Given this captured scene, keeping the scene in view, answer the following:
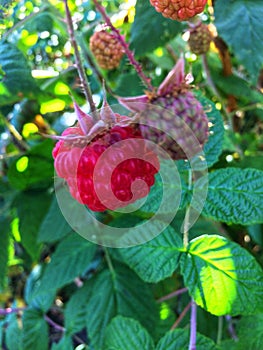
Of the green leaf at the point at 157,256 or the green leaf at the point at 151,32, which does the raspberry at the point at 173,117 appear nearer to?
the green leaf at the point at 157,256

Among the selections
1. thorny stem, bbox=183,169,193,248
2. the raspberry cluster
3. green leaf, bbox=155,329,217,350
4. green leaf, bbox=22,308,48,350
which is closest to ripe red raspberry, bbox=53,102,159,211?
the raspberry cluster

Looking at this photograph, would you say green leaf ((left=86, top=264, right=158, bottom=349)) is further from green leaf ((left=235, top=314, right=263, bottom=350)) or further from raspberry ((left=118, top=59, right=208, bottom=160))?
raspberry ((left=118, top=59, right=208, bottom=160))

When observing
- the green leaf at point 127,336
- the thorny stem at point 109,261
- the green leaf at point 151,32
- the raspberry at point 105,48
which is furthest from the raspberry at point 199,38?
the green leaf at point 127,336

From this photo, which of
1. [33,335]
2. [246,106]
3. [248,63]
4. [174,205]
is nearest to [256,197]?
[174,205]

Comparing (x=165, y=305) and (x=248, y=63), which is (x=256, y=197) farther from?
(x=165, y=305)

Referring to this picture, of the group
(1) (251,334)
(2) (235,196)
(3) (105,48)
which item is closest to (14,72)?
(3) (105,48)

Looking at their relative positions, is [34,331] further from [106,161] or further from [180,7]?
[180,7]
